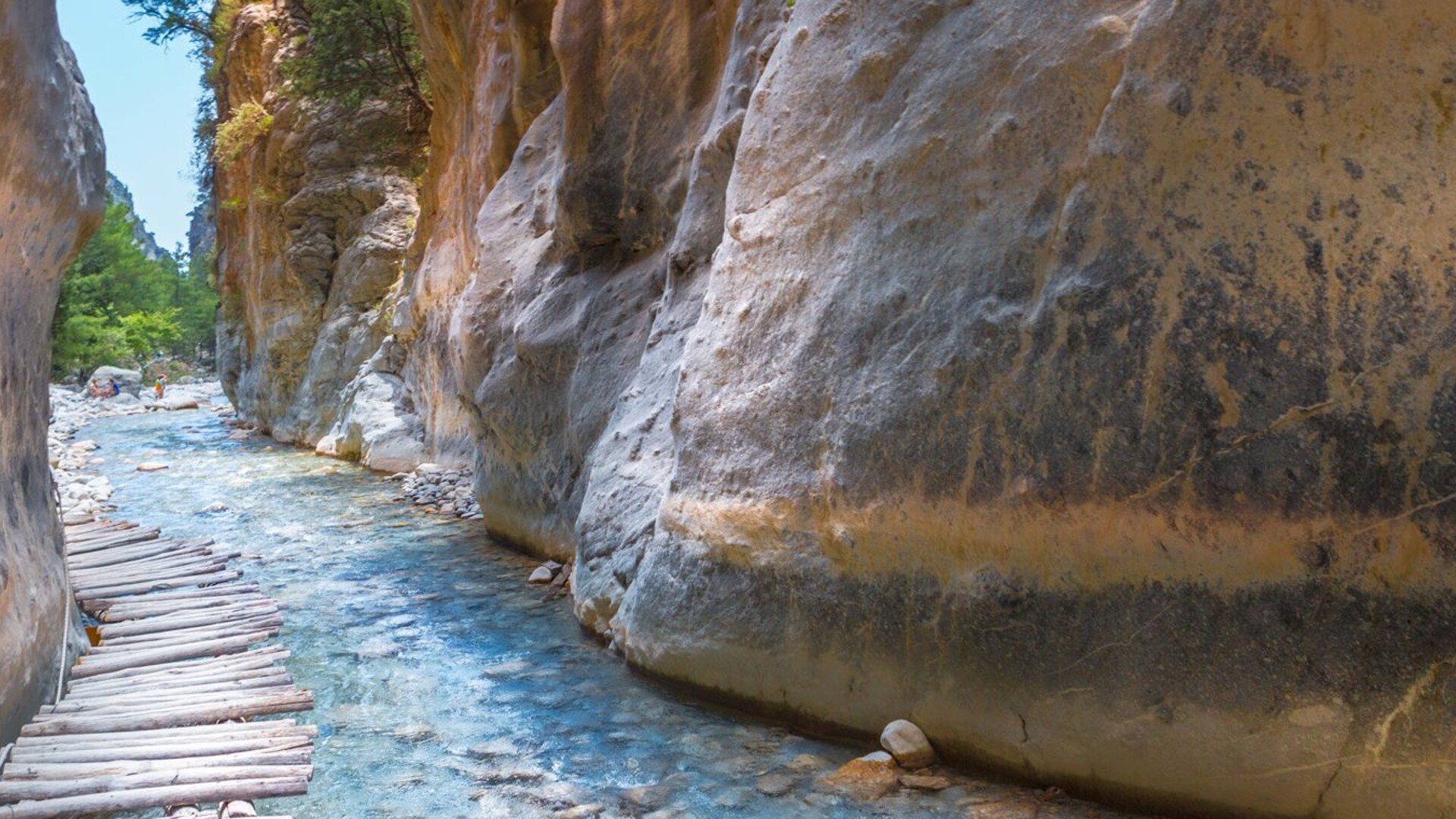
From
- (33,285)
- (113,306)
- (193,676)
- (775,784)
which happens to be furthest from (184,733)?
(113,306)

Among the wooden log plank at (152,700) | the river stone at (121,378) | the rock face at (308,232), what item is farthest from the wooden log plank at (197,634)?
the river stone at (121,378)

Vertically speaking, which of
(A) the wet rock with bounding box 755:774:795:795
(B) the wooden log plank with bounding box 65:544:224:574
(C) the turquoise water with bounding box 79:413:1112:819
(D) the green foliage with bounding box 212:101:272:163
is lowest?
(C) the turquoise water with bounding box 79:413:1112:819

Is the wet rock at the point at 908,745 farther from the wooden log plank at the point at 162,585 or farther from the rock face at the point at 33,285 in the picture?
the wooden log plank at the point at 162,585

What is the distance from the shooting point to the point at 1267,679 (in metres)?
3.15

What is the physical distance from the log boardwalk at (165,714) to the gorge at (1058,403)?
0.39 m

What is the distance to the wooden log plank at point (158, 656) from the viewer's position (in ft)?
17.3

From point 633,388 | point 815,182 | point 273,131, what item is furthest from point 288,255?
point 815,182

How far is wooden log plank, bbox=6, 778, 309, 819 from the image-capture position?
3721 mm

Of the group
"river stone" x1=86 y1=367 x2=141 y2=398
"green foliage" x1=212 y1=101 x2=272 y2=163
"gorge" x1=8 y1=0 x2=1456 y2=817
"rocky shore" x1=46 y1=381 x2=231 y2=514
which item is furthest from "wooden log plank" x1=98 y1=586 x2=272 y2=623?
"river stone" x1=86 y1=367 x2=141 y2=398

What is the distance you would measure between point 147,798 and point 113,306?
129ft

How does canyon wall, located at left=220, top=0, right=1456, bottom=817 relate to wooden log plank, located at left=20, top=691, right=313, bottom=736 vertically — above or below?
above

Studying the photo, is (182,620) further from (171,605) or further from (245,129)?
(245,129)

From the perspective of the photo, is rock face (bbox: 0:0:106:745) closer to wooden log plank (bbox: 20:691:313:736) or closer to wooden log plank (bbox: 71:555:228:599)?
wooden log plank (bbox: 20:691:313:736)

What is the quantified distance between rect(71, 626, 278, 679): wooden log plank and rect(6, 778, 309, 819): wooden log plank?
63.1 inches
